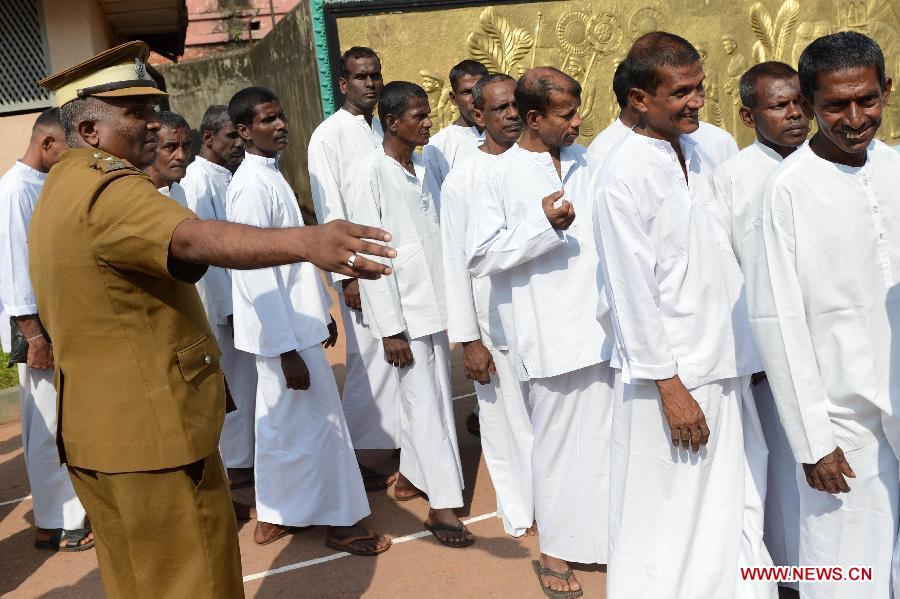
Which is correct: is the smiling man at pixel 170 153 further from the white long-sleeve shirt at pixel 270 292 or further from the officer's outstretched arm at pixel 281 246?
the officer's outstretched arm at pixel 281 246

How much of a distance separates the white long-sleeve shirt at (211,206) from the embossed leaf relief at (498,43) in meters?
3.66

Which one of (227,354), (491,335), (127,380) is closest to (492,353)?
(491,335)

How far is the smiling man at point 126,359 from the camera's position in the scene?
256cm

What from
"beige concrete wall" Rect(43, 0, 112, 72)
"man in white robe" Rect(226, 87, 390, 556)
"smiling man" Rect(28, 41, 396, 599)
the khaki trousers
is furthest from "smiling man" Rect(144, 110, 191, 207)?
"beige concrete wall" Rect(43, 0, 112, 72)

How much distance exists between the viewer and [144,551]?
2.74 meters

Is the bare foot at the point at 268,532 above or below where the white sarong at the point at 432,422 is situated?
below

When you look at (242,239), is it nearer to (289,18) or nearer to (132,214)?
(132,214)

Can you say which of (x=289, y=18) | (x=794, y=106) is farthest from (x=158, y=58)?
(x=794, y=106)

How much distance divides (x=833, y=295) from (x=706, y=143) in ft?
4.69

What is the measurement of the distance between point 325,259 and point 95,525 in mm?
1291

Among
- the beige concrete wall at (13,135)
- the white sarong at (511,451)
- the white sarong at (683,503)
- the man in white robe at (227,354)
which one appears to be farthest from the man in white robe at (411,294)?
the beige concrete wall at (13,135)

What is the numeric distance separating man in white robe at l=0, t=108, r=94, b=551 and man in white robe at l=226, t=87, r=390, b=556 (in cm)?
110

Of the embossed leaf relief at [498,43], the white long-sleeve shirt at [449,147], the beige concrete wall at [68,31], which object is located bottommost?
the white long-sleeve shirt at [449,147]

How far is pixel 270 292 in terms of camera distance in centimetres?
429
